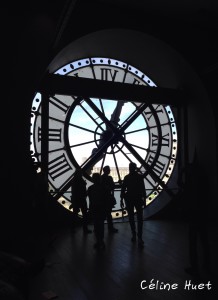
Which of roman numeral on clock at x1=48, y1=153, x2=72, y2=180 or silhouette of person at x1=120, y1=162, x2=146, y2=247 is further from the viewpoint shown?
roman numeral on clock at x1=48, y1=153, x2=72, y2=180

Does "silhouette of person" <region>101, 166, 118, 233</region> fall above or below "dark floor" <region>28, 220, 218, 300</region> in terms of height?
above

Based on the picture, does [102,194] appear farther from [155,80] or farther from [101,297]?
[155,80]

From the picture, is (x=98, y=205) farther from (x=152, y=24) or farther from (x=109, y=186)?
(x=152, y=24)

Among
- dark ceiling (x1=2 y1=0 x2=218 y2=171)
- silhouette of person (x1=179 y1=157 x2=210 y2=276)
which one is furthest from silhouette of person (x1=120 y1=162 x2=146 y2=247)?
dark ceiling (x1=2 y1=0 x2=218 y2=171)

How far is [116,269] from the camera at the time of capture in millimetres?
2057

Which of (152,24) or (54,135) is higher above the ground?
(152,24)

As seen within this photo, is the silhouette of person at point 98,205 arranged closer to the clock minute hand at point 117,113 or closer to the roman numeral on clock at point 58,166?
the roman numeral on clock at point 58,166

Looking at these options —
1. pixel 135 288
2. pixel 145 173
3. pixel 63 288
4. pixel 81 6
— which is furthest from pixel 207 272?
pixel 81 6

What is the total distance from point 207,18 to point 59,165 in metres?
2.96

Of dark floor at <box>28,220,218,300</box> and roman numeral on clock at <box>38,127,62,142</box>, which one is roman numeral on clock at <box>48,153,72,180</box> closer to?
roman numeral on clock at <box>38,127,62,142</box>

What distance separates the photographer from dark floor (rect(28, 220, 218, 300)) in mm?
1671

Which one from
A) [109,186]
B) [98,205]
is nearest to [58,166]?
[109,186]

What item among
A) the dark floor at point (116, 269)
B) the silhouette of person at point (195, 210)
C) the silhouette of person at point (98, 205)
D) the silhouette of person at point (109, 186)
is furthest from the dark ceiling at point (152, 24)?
the silhouette of person at point (195, 210)

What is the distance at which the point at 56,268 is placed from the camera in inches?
82.6
